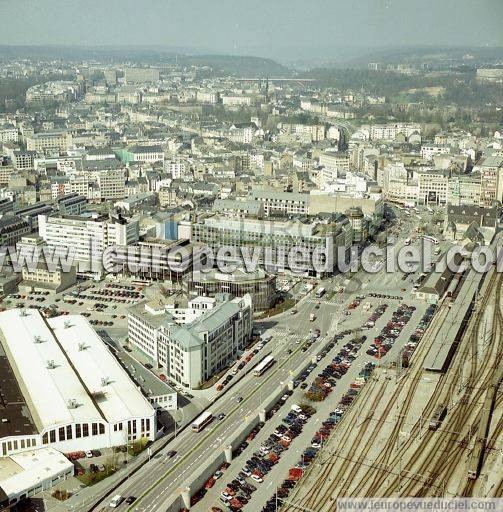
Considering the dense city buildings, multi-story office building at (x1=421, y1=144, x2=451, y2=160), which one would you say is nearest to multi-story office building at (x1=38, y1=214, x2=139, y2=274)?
the dense city buildings

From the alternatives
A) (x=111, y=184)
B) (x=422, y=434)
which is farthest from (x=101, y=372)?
(x=111, y=184)

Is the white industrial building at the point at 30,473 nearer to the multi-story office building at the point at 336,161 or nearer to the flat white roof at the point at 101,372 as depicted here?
the flat white roof at the point at 101,372

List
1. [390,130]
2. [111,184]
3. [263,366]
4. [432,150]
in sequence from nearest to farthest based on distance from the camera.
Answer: [263,366]
[111,184]
[432,150]
[390,130]

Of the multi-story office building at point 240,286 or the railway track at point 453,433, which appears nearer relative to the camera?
the railway track at point 453,433

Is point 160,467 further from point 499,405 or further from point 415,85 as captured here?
point 415,85

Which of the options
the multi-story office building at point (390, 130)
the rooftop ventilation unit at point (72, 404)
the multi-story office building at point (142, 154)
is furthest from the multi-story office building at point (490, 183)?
the rooftop ventilation unit at point (72, 404)

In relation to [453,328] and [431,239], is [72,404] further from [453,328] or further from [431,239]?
[431,239]
